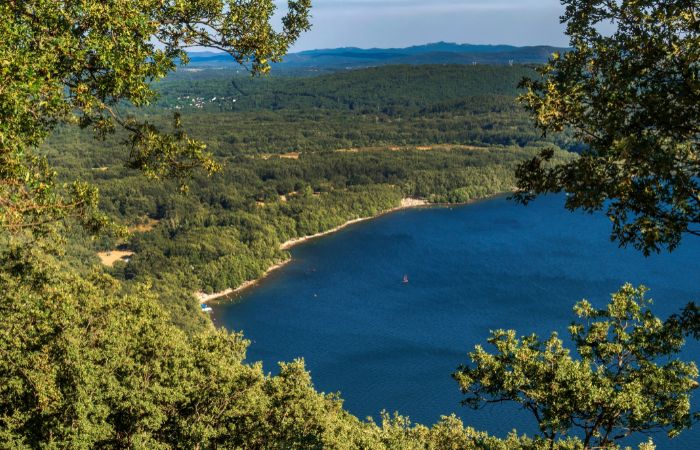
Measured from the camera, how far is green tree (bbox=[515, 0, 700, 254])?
6387 millimetres

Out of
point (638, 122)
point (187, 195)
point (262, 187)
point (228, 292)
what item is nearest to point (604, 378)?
point (638, 122)

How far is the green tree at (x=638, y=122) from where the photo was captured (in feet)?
21.0

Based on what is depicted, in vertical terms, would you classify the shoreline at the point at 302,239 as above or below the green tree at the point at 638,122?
below

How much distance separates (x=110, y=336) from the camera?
63.6 feet

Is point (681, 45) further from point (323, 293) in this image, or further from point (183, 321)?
point (323, 293)

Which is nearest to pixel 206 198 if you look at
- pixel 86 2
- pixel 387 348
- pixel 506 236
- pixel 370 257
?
pixel 370 257

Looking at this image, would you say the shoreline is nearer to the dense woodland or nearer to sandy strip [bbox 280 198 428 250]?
sandy strip [bbox 280 198 428 250]

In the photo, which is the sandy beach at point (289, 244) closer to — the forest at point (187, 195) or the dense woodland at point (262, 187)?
the dense woodland at point (262, 187)

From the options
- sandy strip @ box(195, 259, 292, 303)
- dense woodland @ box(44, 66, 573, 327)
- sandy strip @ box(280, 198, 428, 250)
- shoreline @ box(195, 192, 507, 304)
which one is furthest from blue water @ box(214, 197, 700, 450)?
dense woodland @ box(44, 66, 573, 327)

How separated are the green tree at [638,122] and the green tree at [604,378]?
11.0ft

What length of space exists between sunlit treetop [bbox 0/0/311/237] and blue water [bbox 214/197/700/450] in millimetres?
40697

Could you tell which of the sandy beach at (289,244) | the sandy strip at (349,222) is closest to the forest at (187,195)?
the sandy beach at (289,244)

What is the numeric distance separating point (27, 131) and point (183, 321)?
5702cm

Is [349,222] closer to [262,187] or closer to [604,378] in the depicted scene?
[262,187]
